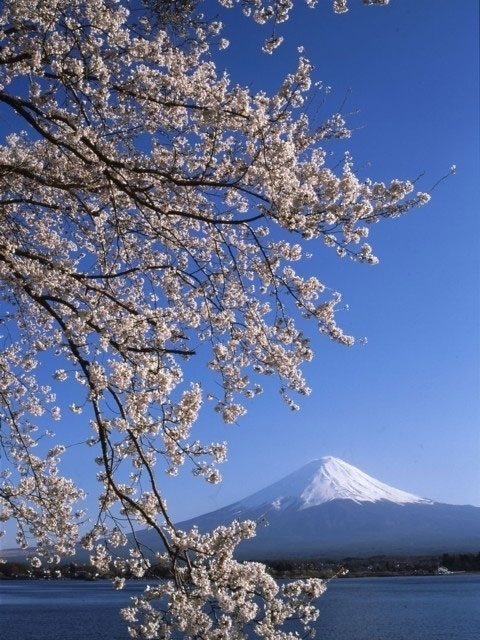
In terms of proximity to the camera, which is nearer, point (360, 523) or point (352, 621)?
point (352, 621)

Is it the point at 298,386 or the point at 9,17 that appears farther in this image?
A: the point at 298,386

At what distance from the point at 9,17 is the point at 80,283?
1.74m

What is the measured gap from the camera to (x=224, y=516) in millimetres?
129375

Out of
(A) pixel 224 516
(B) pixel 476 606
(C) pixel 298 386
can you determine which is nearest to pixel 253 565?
(C) pixel 298 386

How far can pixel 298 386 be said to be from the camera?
494cm

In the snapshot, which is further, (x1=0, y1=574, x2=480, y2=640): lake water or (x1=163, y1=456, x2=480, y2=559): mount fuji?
(x1=163, y1=456, x2=480, y2=559): mount fuji

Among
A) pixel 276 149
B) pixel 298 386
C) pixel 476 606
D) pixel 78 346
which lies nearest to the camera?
pixel 276 149

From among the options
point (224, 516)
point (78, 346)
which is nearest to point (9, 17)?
point (78, 346)

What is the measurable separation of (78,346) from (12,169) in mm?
1131

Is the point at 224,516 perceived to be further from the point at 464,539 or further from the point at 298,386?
the point at 298,386

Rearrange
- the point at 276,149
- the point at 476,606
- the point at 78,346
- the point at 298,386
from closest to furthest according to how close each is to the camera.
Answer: the point at 276,149 → the point at 78,346 → the point at 298,386 → the point at 476,606

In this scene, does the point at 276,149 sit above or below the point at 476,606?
above

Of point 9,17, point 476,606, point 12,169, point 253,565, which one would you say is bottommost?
point 476,606

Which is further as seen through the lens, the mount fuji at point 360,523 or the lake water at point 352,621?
the mount fuji at point 360,523
